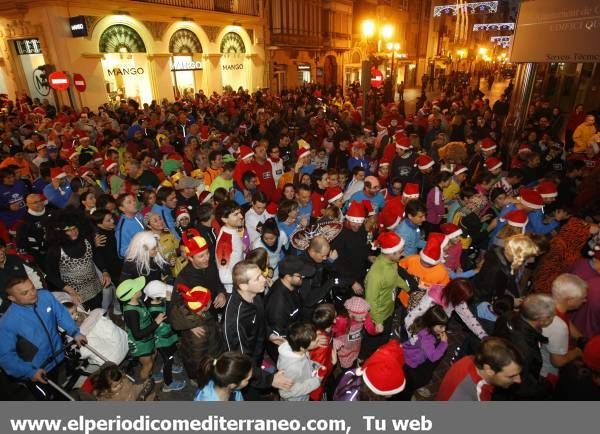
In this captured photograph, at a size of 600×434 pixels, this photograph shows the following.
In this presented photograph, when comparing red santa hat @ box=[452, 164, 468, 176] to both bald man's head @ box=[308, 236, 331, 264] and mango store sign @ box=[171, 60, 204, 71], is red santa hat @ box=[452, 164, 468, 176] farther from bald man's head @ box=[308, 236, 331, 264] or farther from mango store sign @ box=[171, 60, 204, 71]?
mango store sign @ box=[171, 60, 204, 71]

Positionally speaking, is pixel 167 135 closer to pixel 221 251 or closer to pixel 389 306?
pixel 221 251

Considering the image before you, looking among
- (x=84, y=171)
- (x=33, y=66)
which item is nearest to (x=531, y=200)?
(x=84, y=171)

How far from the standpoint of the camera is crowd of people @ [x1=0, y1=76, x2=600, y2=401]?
109 inches

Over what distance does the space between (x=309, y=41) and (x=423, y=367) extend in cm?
2888

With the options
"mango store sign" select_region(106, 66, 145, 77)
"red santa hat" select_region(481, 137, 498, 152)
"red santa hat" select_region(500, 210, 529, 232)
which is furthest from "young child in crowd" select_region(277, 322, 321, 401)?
"mango store sign" select_region(106, 66, 145, 77)

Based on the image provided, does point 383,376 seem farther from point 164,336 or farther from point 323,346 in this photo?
point 164,336

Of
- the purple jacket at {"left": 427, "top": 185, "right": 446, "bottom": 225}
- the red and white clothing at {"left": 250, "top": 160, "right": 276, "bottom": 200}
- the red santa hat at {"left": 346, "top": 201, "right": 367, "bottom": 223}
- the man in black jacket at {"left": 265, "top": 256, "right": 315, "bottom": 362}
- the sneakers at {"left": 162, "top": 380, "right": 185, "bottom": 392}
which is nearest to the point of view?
the man in black jacket at {"left": 265, "top": 256, "right": 315, "bottom": 362}

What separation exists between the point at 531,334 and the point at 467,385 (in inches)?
29.7

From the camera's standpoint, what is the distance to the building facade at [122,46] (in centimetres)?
1506

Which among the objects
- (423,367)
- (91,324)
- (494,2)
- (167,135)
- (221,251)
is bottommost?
(423,367)

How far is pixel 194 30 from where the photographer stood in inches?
811

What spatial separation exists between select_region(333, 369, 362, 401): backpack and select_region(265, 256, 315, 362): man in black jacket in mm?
716

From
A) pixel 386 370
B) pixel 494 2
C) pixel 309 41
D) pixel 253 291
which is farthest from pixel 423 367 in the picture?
pixel 494 2

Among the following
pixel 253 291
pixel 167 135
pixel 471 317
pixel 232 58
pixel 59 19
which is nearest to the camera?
pixel 253 291
